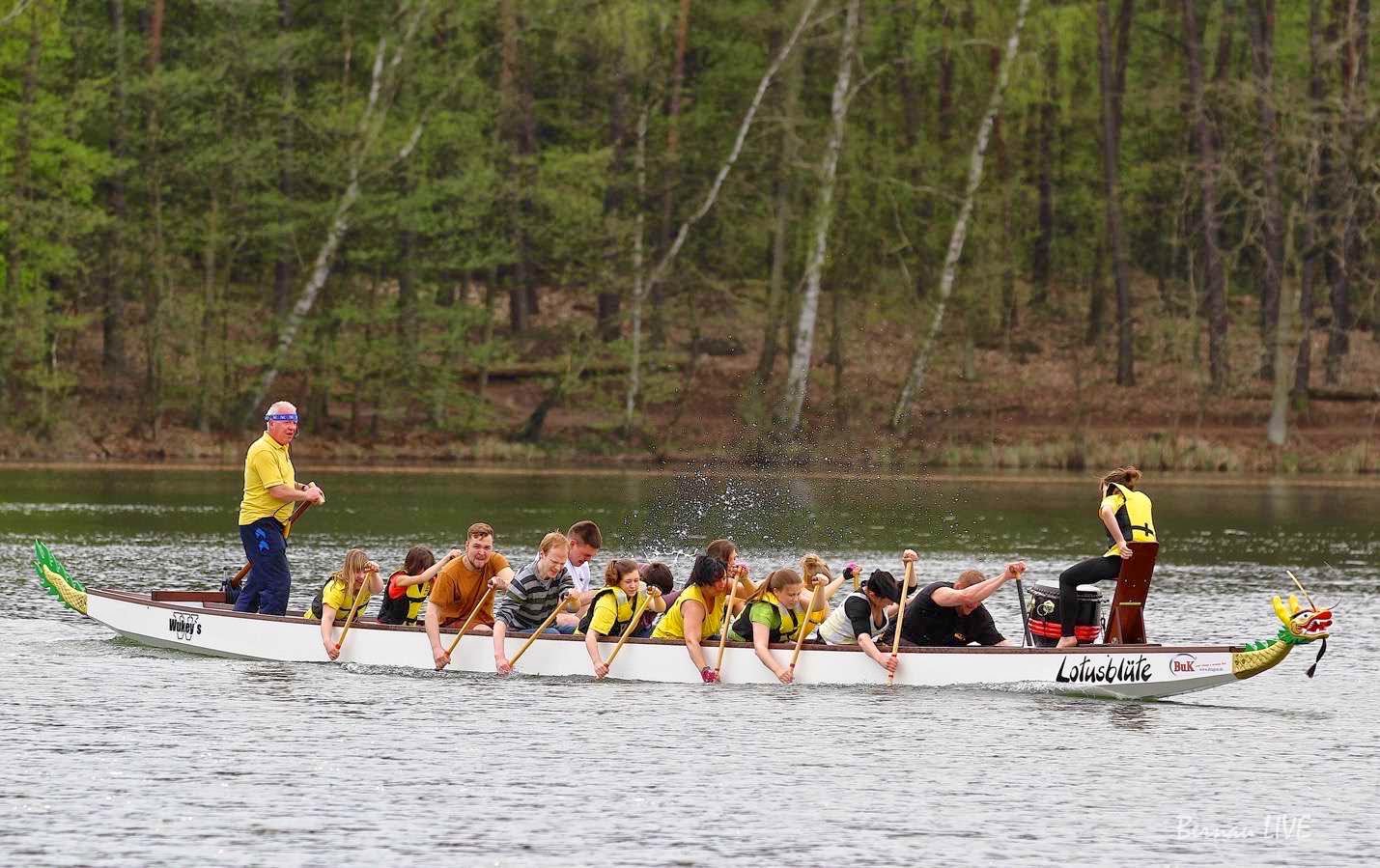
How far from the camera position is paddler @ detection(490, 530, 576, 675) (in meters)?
20.6

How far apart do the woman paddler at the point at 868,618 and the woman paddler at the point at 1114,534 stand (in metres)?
1.50

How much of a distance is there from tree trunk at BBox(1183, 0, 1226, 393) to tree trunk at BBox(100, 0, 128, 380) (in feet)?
87.1

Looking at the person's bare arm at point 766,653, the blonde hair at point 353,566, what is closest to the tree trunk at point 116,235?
the blonde hair at point 353,566

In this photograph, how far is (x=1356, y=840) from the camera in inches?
567

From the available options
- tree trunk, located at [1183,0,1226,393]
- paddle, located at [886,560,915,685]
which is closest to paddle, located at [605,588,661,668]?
paddle, located at [886,560,915,685]

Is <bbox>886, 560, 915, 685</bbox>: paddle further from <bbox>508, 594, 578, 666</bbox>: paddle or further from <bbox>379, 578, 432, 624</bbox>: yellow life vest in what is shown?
<bbox>379, 578, 432, 624</bbox>: yellow life vest

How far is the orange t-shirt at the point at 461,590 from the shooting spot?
2100 centimetres

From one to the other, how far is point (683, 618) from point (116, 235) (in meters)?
38.4

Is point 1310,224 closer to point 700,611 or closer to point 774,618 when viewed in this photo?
point 774,618

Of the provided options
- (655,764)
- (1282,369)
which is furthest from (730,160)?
(655,764)

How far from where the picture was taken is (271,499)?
2112 centimetres

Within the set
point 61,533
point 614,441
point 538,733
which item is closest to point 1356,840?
point 538,733

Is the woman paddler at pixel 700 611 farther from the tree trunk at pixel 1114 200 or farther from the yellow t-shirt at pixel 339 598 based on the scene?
the tree trunk at pixel 1114 200

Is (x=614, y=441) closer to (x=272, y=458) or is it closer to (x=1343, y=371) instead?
(x=1343, y=371)
